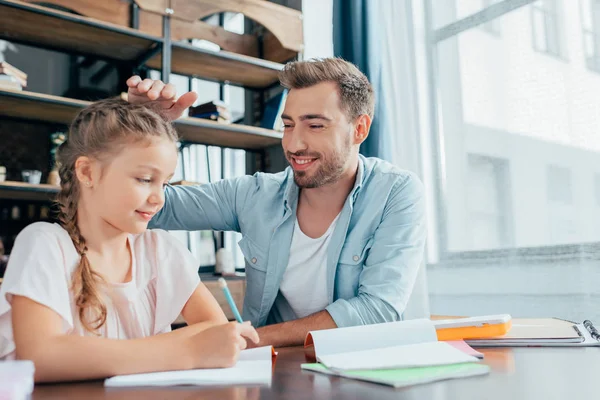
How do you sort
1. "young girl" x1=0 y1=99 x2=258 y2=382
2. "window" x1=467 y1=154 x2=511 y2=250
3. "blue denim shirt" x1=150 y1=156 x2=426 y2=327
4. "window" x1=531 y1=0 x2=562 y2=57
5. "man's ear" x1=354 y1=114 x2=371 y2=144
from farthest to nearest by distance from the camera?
"window" x1=467 y1=154 x2=511 y2=250, "window" x1=531 y1=0 x2=562 y2=57, "man's ear" x1=354 y1=114 x2=371 y2=144, "blue denim shirt" x1=150 y1=156 x2=426 y2=327, "young girl" x1=0 y1=99 x2=258 y2=382

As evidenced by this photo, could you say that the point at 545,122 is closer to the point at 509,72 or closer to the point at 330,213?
the point at 509,72

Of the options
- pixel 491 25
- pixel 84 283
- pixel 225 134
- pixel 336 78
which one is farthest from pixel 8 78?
pixel 491 25

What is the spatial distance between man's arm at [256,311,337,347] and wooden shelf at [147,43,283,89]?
1894 mm

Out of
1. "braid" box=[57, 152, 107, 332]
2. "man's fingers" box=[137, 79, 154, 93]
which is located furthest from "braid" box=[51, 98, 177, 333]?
"man's fingers" box=[137, 79, 154, 93]

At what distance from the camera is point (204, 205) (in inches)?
62.9

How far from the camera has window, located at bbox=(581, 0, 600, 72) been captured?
6.15 feet

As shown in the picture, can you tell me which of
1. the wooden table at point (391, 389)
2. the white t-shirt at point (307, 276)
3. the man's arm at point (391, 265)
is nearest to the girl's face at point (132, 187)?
the wooden table at point (391, 389)

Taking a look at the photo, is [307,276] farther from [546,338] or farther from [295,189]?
[546,338]

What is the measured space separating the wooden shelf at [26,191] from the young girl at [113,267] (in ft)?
Answer: 4.33

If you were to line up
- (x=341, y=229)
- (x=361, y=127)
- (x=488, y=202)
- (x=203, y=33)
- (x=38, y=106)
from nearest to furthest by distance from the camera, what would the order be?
(x=341, y=229)
(x=361, y=127)
(x=488, y=202)
(x=38, y=106)
(x=203, y=33)

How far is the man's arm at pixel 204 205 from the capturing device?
5.18 feet

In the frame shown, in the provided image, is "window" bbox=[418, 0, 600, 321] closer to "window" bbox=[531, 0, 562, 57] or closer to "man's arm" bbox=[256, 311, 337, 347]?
"window" bbox=[531, 0, 562, 57]

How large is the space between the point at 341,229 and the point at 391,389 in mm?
901

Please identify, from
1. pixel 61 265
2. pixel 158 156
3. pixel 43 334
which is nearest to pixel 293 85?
pixel 158 156
